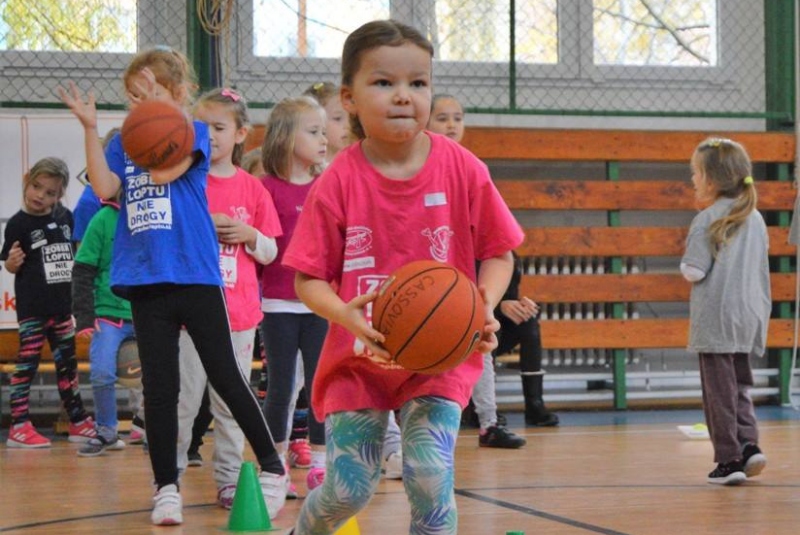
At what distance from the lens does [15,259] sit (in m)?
6.76

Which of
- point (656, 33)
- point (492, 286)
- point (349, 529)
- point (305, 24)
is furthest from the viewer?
point (656, 33)

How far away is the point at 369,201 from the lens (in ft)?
8.87

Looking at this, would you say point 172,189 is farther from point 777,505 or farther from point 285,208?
point 777,505

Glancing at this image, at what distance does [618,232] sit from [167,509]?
5291mm

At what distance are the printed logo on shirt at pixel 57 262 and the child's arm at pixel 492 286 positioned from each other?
4.51 meters

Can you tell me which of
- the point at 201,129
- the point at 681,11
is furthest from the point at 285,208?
the point at 681,11

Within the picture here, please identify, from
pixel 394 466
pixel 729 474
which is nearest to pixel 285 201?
pixel 394 466

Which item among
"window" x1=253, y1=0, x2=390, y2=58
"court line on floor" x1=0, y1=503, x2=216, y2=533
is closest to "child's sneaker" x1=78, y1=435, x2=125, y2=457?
"court line on floor" x1=0, y1=503, x2=216, y2=533

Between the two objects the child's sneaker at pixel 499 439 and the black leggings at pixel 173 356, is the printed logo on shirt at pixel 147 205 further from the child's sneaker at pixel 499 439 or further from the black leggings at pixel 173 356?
the child's sneaker at pixel 499 439

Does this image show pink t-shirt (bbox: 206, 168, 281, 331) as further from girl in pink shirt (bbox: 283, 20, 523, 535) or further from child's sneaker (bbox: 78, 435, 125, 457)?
child's sneaker (bbox: 78, 435, 125, 457)

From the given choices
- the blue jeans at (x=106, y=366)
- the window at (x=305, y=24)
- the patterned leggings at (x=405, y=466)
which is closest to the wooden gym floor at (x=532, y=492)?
the blue jeans at (x=106, y=366)

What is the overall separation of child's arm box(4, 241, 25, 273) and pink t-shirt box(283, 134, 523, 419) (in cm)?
443

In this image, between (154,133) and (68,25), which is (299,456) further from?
(68,25)

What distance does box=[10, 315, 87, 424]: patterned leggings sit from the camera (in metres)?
6.79
